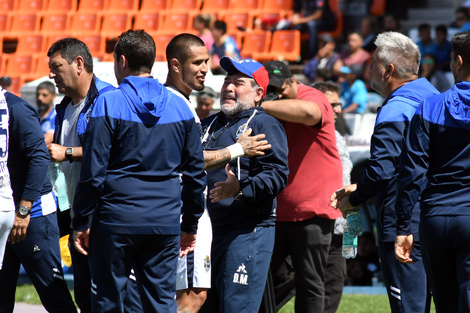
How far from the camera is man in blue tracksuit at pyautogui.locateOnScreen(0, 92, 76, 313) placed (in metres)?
4.79

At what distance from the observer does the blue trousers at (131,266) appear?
390 cm

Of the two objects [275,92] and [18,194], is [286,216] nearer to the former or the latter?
[275,92]

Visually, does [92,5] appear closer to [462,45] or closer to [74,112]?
[74,112]

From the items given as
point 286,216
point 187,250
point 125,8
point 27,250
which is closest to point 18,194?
point 27,250

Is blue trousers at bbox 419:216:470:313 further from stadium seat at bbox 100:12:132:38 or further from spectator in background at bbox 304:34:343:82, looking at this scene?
stadium seat at bbox 100:12:132:38

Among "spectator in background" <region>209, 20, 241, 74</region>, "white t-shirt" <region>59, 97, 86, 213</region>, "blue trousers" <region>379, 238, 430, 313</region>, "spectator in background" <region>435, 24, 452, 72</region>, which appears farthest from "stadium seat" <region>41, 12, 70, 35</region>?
"blue trousers" <region>379, 238, 430, 313</region>

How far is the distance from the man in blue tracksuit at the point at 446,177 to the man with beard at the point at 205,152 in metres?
0.96

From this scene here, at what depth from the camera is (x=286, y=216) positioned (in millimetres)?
5387

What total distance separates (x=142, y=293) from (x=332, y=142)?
2.14m

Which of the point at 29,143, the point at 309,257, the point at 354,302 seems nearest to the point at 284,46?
the point at 354,302

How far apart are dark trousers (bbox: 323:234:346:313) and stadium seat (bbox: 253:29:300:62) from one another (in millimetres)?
8678

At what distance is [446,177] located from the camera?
390 cm

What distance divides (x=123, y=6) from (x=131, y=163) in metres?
13.9

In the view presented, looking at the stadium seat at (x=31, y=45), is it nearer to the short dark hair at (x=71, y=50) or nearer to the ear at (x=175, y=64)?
the short dark hair at (x=71, y=50)
